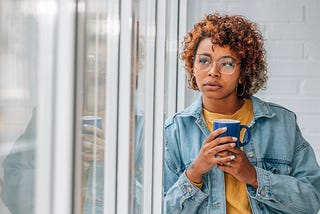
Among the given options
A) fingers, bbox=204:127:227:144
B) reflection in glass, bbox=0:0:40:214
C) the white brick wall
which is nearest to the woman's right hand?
fingers, bbox=204:127:227:144

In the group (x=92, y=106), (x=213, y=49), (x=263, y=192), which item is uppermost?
(x=213, y=49)

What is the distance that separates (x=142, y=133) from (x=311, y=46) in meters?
0.62

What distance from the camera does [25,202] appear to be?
37 centimetres

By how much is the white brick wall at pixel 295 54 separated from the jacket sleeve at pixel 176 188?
0.34 meters

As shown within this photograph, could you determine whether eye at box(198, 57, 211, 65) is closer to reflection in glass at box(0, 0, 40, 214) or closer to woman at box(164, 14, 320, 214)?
A: woman at box(164, 14, 320, 214)

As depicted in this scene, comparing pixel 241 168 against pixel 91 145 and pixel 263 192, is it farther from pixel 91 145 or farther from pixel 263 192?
pixel 91 145

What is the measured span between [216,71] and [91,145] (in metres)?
0.61

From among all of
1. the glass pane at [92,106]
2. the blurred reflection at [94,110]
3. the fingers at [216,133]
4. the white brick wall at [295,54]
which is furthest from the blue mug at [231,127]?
the glass pane at [92,106]

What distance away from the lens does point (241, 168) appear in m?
1.06

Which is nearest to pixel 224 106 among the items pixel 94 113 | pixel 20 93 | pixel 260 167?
pixel 260 167

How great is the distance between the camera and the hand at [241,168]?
1055mm

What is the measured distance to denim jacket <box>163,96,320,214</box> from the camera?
3.47 ft

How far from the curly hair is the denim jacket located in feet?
0.18

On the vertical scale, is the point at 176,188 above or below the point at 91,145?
below
